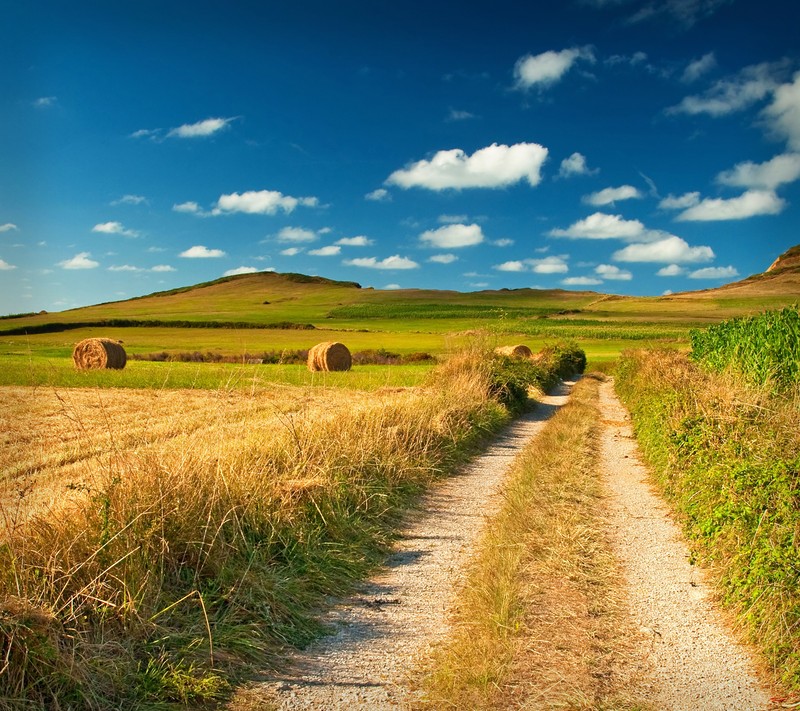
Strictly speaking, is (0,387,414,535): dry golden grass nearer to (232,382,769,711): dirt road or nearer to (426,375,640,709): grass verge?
(232,382,769,711): dirt road

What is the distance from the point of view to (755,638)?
529 centimetres

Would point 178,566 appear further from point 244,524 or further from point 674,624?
point 674,624

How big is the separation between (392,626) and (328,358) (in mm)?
27777

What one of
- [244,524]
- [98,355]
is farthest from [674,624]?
[98,355]

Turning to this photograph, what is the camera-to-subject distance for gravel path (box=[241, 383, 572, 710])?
4562mm

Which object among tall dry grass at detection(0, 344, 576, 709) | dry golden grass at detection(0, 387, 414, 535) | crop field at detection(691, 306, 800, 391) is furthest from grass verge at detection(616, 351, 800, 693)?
dry golden grass at detection(0, 387, 414, 535)

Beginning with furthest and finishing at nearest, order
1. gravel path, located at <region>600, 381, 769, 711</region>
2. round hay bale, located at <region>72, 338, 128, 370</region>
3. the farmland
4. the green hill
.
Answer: the green hill, round hay bale, located at <region>72, 338, 128, 370</region>, gravel path, located at <region>600, 381, 769, 711</region>, the farmland

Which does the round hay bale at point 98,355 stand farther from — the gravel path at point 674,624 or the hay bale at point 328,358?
the gravel path at point 674,624

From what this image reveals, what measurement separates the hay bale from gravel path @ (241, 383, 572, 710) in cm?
2378

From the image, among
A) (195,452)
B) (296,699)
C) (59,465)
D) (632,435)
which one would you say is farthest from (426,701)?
(632,435)

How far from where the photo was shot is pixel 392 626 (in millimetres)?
5660

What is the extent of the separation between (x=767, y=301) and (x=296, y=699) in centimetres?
10835

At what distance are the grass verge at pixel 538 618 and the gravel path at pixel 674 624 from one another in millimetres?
243

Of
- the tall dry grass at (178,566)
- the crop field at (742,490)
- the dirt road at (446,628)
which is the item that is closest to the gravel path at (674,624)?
the dirt road at (446,628)
